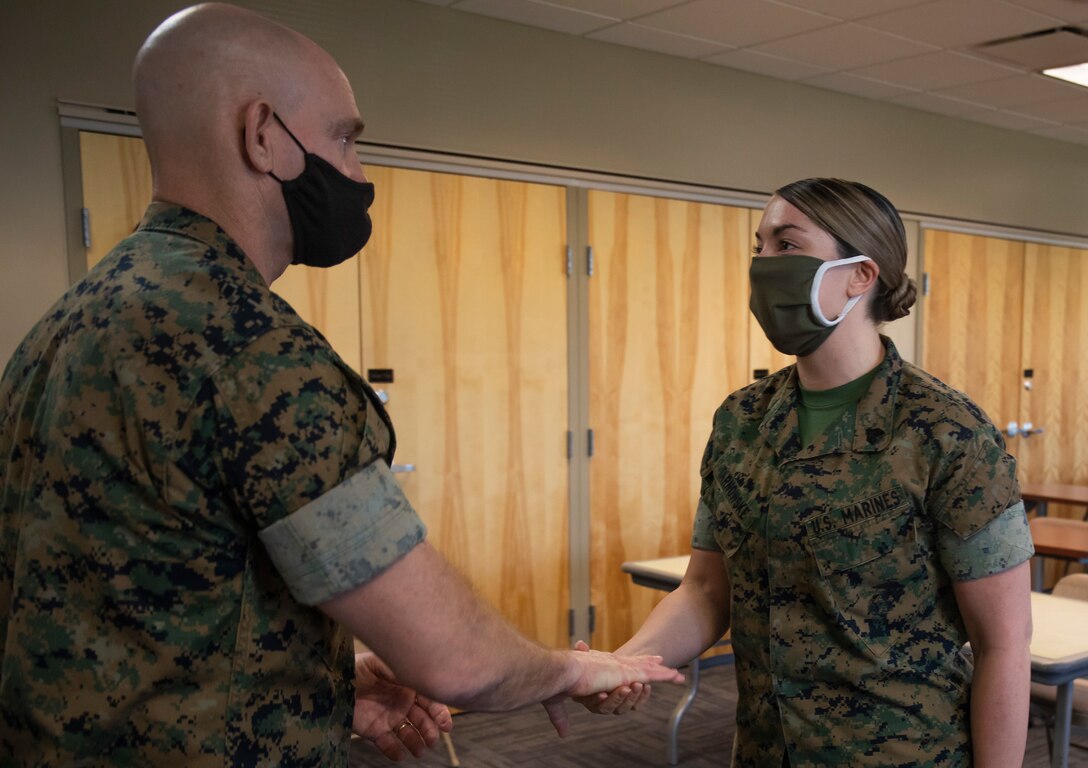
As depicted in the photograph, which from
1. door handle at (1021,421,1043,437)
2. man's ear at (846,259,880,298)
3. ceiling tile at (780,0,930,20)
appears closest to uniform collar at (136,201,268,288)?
man's ear at (846,259,880,298)

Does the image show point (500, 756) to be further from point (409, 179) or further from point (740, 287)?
point (740, 287)

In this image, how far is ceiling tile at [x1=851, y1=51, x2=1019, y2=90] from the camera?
4.94 metres

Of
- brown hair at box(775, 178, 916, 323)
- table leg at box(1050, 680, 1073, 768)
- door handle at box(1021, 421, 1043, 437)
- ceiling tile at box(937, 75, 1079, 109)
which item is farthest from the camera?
door handle at box(1021, 421, 1043, 437)

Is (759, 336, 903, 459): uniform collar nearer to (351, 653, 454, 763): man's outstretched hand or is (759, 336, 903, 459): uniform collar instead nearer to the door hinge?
(351, 653, 454, 763): man's outstretched hand

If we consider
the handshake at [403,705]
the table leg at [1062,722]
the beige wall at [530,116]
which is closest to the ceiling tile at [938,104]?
the beige wall at [530,116]

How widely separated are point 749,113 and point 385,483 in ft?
14.9

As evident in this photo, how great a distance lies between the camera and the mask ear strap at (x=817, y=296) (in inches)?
64.3

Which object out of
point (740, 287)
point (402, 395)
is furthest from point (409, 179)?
point (740, 287)

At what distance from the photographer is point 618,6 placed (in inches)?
161

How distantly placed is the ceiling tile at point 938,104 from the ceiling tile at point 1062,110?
311mm

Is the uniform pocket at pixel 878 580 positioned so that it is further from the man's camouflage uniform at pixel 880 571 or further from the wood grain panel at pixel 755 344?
the wood grain panel at pixel 755 344

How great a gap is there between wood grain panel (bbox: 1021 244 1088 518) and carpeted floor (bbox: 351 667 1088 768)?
125 inches

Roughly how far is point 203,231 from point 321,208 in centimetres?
15

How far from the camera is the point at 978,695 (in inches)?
57.6
